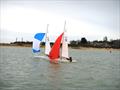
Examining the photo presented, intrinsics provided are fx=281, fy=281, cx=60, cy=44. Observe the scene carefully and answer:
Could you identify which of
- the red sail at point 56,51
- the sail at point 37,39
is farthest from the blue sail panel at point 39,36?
the red sail at point 56,51

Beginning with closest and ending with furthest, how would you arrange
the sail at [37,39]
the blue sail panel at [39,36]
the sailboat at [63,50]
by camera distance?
the sailboat at [63,50] < the blue sail panel at [39,36] < the sail at [37,39]

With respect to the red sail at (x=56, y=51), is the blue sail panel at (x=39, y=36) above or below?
above

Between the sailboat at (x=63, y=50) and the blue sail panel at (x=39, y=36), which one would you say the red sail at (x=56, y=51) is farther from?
the blue sail panel at (x=39, y=36)

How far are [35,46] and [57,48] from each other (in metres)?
9.94

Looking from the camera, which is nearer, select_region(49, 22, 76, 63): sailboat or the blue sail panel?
select_region(49, 22, 76, 63): sailboat

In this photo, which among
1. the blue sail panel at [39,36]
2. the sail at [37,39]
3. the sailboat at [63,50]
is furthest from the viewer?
the sail at [37,39]

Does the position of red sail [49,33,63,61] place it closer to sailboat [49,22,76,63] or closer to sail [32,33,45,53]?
sailboat [49,22,76,63]

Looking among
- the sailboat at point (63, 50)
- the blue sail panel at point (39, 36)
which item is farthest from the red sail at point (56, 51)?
the blue sail panel at point (39, 36)

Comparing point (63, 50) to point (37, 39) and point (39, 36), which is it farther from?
point (37, 39)

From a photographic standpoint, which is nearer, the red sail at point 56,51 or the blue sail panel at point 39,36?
the red sail at point 56,51

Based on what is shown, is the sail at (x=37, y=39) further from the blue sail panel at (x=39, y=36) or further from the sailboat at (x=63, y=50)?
the sailboat at (x=63, y=50)

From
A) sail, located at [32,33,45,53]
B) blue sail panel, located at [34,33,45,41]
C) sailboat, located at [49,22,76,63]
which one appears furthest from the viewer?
sail, located at [32,33,45,53]

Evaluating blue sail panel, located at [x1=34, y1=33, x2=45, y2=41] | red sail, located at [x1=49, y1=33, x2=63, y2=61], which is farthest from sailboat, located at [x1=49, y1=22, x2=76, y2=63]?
blue sail panel, located at [x1=34, y1=33, x2=45, y2=41]

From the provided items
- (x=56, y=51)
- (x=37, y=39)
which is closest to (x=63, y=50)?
(x=56, y=51)
